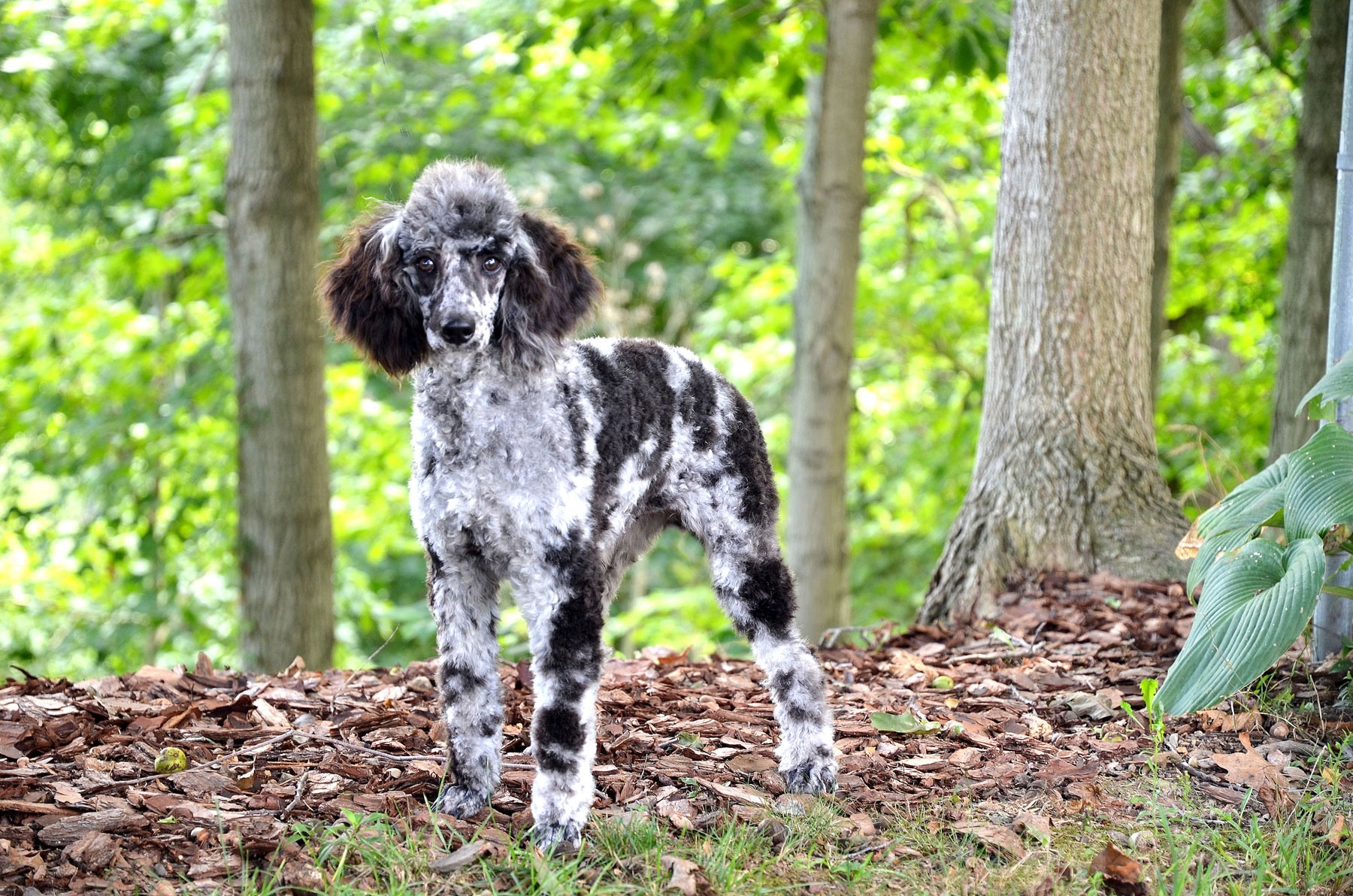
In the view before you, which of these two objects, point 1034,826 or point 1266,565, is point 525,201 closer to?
point 1266,565

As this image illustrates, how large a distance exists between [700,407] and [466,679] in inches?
40.1

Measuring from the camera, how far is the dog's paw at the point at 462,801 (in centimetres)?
316

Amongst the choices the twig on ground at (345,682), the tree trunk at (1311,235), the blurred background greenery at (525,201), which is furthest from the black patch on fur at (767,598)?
the blurred background greenery at (525,201)

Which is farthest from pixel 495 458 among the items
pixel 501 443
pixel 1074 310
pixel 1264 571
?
pixel 1074 310

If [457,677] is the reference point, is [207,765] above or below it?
below

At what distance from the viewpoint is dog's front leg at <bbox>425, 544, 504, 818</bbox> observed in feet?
10.4

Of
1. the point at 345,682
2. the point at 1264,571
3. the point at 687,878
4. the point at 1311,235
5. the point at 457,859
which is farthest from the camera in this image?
the point at 1311,235

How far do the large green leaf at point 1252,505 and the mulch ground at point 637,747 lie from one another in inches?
25.8

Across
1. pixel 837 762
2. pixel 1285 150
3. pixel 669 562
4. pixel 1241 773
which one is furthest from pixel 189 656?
pixel 1285 150

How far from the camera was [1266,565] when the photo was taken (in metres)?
3.34

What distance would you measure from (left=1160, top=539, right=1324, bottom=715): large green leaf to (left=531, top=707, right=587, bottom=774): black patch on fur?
1.61 m

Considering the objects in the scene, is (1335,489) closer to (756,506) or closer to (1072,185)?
(756,506)

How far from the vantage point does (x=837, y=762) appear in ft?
11.7

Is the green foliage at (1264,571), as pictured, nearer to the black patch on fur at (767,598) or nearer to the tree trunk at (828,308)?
the black patch on fur at (767,598)
